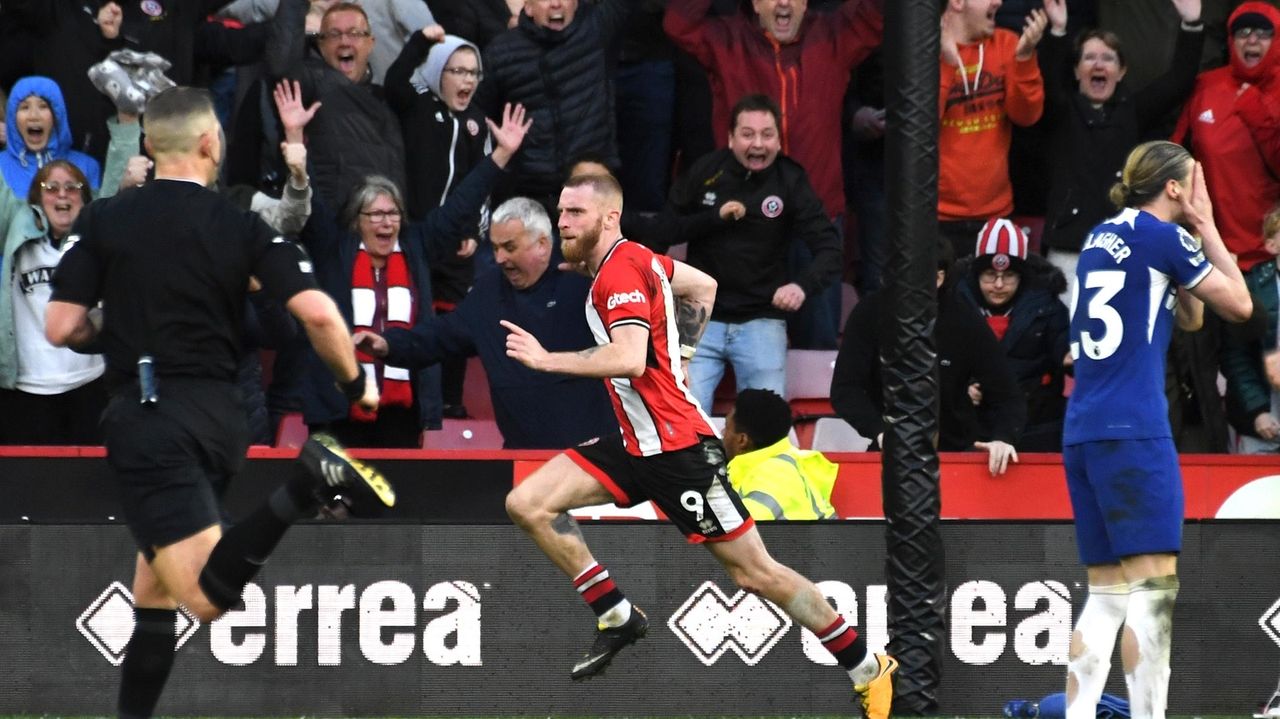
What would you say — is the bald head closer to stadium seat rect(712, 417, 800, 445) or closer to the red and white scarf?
the red and white scarf

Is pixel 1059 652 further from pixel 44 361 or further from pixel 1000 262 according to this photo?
pixel 44 361

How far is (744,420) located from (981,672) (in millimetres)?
1500

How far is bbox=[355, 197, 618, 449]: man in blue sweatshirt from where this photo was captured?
922 cm

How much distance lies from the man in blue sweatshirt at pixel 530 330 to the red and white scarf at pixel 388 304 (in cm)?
66

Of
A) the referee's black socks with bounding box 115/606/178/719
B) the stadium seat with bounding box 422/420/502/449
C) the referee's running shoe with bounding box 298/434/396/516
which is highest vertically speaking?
the referee's running shoe with bounding box 298/434/396/516

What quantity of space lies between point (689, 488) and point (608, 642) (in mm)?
688

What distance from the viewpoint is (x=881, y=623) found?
27.6ft

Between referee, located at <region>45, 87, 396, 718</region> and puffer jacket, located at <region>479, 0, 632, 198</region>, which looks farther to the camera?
puffer jacket, located at <region>479, 0, 632, 198</region>

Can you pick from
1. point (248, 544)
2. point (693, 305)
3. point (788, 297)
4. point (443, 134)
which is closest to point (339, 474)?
point (248, 544)

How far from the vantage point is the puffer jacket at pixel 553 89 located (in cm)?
1091

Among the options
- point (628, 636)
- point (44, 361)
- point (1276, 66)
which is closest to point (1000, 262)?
point (1276, 66)

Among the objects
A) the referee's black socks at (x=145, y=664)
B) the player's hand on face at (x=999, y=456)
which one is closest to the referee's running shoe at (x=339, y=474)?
the referee's black socks at (x=145, y=664)

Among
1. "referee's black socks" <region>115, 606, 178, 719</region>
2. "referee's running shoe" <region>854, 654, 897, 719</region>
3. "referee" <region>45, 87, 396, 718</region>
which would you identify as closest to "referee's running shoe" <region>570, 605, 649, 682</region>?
"referee's running shoe" <region>854, 654, 897, 719</region>

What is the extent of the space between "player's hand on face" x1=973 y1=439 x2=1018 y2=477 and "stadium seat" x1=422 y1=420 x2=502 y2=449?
8.28 feet
